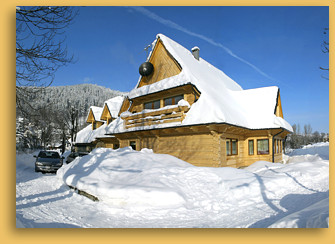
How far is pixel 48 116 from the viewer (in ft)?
58.0

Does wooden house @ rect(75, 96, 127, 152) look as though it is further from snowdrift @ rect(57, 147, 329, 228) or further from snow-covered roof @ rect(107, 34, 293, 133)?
snowdrift @ rect(57, 147, 329, 228)

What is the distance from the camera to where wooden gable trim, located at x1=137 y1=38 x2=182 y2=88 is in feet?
49.5

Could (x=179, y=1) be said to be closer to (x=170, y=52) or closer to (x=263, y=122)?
(x=170, y=52)

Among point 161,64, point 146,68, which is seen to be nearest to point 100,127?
point 146,68

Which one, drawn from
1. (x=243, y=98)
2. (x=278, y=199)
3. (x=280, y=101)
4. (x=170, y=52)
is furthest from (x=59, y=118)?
(x=278, y=199)

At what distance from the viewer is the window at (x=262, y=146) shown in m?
16.0

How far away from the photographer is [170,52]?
15047 mm

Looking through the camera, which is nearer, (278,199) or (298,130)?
(278,199)

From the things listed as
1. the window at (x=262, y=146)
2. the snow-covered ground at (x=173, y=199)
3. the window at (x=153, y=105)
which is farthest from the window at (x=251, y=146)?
the window at (x=153, y=105)

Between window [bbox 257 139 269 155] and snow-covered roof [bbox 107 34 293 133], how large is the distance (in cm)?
165

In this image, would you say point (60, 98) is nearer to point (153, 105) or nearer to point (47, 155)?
point (47, 155)

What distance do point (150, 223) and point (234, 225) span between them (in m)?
2.06

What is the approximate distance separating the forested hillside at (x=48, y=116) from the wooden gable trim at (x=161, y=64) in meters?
7.08

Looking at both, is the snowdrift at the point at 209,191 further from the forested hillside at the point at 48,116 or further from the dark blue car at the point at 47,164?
the dark blue car at the point at 47,164
